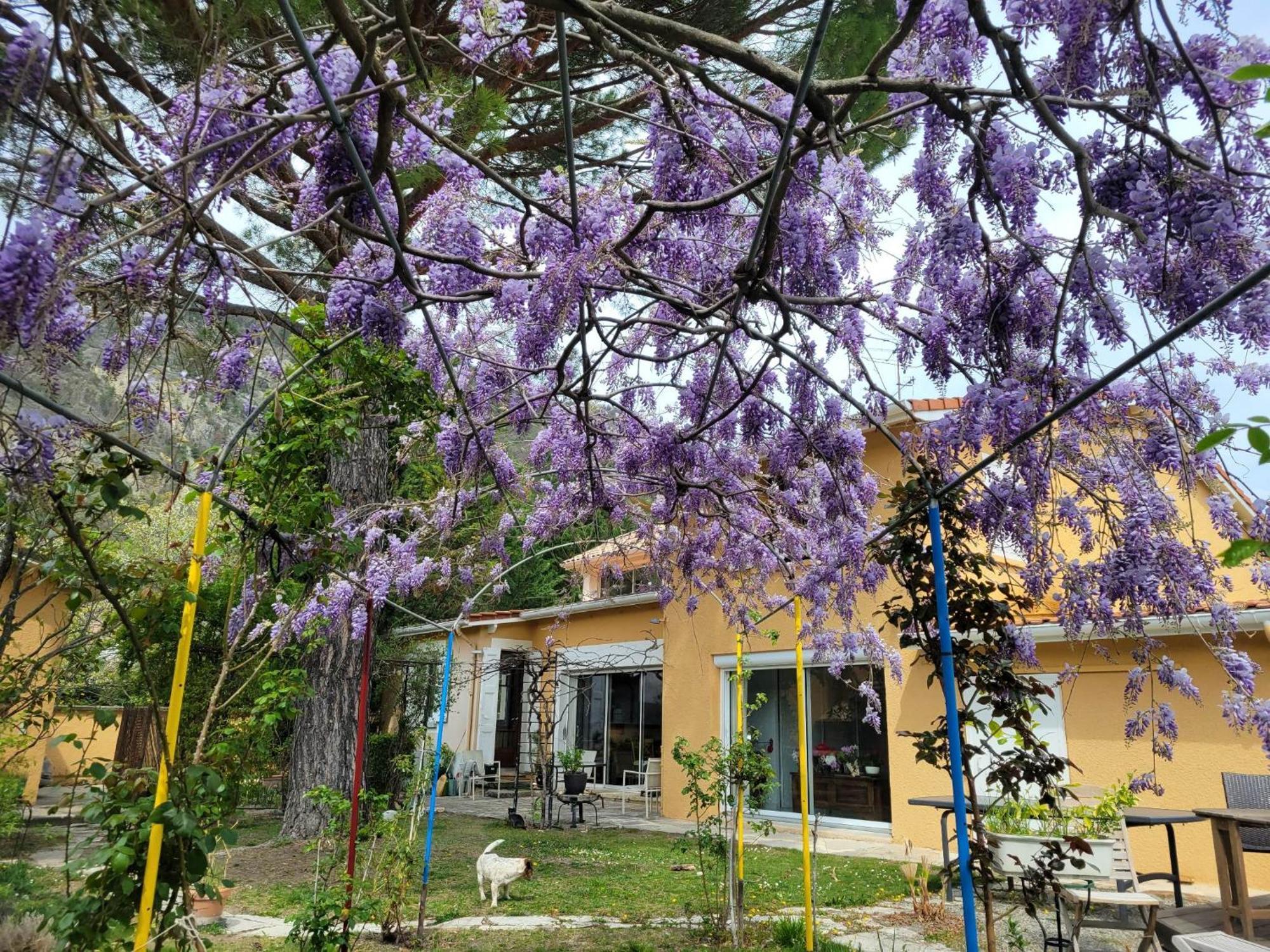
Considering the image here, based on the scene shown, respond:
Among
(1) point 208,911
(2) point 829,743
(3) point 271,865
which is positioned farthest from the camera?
(2) point 829,743

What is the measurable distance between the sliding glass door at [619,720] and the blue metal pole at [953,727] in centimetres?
955

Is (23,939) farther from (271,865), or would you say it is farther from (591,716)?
(591,716)

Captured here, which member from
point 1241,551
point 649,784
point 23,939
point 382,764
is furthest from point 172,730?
point 649,784

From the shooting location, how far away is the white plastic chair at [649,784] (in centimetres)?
1084

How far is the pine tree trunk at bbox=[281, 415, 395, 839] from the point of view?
7.05 meters

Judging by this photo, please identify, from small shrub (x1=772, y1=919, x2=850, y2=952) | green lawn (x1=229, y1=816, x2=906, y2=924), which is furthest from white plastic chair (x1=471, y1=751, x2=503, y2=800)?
small shrub (x1=772, y1=919, x2=850, y2=952)

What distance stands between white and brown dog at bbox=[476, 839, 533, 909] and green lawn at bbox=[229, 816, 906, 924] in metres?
0.09

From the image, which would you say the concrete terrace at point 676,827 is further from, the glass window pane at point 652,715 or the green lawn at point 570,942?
the green lawn at point 570,942

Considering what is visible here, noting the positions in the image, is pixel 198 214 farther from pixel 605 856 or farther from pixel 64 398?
pixel 605 856

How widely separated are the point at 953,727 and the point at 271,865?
6.13 metres

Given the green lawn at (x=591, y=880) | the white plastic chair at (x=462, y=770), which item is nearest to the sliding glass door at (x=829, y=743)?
the green lawn at (x=591, y=880)

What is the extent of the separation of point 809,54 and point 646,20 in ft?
3.07

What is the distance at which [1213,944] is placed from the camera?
8.98ft

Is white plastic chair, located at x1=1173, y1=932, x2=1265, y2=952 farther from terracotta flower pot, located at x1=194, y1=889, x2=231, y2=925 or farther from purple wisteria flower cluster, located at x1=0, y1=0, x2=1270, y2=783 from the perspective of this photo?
terracotta flower pot, located at x1=194, y1=889, x2=231, y2=925
